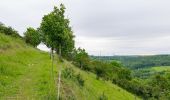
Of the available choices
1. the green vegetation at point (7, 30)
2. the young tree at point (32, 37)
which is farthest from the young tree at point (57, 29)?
the young tree at point (32, 37)

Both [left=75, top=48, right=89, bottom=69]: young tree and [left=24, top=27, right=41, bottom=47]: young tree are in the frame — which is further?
[left=24, top=27, right=41, bottom=47]: young tree

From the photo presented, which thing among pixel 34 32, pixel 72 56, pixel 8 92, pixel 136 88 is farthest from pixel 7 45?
pixel 136 88

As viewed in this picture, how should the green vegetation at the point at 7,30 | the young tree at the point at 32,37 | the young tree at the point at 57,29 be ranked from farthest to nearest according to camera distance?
the young tree at the point at 32,37 < the green vegetation at the point at 7,30 < the young tree at the point at 57,29

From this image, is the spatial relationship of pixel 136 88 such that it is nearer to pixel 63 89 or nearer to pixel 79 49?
pixel 79 49

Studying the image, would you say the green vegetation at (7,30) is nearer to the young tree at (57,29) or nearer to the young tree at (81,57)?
the young tree at (81,57)

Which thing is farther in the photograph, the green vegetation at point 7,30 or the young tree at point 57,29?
the green vegetation at point 7,30

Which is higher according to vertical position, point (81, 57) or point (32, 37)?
point (32, 37)

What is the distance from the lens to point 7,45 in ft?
201

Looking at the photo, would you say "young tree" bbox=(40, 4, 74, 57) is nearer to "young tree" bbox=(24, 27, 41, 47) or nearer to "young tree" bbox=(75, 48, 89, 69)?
"young tree" bbox=(75, 48, 89, 69)

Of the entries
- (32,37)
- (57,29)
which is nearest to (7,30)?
A: (32,37)

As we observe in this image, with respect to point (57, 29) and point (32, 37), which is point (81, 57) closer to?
point (32, 37)

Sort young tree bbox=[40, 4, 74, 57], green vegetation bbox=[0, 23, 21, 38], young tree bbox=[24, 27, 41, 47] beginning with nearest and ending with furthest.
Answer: young tree bbox=[40, 4, 74, 57] < green vegetation bbox=[0, 23, 21, 38] < young tree bbox=[24, 27, 41, 47]

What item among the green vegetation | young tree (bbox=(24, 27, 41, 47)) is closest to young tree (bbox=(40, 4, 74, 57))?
the green vegetation

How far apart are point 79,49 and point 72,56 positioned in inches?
212
